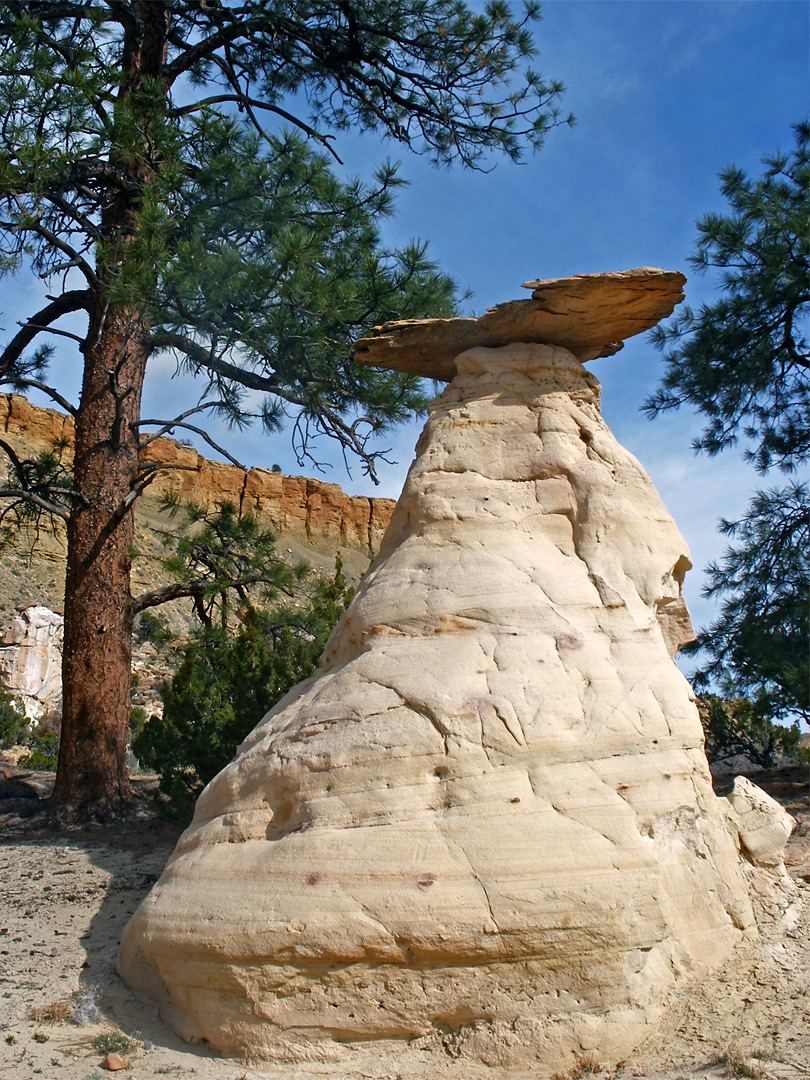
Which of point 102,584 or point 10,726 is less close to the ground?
point 102,584

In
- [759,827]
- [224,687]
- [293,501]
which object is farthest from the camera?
[293,501]

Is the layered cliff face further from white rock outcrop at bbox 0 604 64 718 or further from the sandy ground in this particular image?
the sandy ground

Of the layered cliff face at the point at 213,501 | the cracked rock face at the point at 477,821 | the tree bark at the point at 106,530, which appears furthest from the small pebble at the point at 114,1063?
the layered cliff face at the point at 213,501

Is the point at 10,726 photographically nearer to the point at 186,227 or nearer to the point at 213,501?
the point at 186,227

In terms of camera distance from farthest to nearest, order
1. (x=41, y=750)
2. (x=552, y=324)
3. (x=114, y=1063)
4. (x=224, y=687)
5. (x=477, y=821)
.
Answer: (x=41, y=750) < (x=224, y=687) < (x=552, y=324) < (x=477, y=821) < (x=114, y=1063)

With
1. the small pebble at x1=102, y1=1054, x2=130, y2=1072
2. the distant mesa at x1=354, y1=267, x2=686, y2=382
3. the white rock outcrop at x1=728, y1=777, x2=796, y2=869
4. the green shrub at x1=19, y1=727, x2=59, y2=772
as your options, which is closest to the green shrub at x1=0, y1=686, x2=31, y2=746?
the green shrub at x1=19, y1=727, x2=59, y2=772

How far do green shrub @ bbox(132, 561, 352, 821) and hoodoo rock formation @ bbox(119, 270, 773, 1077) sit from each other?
2.58 metres

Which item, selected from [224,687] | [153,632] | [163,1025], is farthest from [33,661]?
[163,1025]

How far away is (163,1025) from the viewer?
390cm

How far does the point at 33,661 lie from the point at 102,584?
1249cm

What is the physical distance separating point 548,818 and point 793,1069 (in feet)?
3.98

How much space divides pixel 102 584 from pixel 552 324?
438cm

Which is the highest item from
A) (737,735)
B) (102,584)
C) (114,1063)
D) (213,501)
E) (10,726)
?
(213,501)

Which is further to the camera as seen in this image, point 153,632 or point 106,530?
point 153,632
